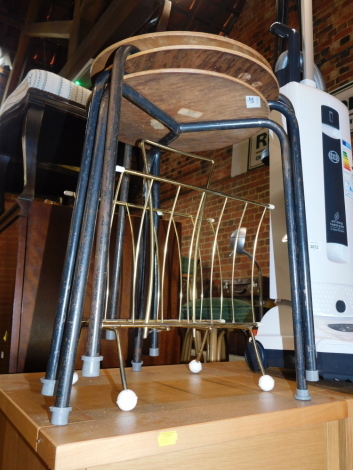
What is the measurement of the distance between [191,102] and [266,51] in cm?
400

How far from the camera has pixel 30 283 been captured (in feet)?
4.25

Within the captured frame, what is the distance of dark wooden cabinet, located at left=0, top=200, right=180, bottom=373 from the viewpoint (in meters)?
1.27

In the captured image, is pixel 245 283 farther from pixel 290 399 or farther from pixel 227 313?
pixel 290 399

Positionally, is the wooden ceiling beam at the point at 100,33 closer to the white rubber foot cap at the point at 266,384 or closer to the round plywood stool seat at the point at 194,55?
the round plywood stool seat at the point at 194,55

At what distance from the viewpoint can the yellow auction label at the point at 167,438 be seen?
2.01 ft

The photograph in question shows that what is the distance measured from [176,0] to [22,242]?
13.8 ft

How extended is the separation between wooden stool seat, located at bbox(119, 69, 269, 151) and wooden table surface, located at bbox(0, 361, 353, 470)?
63 centimetres

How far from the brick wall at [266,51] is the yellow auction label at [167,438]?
3.24 m

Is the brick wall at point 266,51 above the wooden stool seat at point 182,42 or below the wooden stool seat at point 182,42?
A: above

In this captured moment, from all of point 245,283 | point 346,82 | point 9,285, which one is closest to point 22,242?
point 9,285

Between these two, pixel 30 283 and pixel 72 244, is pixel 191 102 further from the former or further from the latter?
pixel 30 283

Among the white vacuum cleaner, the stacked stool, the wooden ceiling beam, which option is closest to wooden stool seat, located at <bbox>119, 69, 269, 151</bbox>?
the stacked stool

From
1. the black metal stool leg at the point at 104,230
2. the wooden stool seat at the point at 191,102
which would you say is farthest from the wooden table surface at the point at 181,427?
the wooden stool seat at the point at 191,102

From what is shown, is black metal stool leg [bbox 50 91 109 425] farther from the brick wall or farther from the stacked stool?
the brick wall
